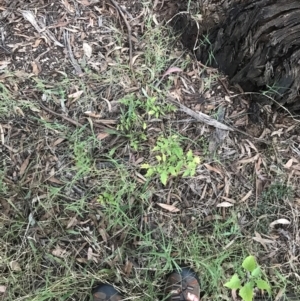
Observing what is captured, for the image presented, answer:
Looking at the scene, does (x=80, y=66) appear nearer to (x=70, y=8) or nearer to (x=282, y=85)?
(x=70, y=8)

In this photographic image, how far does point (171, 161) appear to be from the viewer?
6.91ft

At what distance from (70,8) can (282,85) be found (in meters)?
1.12

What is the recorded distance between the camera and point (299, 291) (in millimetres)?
2049

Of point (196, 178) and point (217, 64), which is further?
point (217, 64)

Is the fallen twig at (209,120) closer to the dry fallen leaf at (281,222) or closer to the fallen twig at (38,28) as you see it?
the dry fallen leaf at (281,222)

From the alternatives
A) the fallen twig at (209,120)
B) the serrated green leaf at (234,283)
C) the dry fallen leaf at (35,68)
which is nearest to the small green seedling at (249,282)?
the serrated green leaf at (234,283)

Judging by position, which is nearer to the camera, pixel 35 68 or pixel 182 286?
pixel 182 286

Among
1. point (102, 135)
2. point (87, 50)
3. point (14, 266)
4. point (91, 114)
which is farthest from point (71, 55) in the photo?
point (14, 266)

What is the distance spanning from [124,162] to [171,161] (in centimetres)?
22

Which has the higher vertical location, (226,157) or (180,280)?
(226,157)

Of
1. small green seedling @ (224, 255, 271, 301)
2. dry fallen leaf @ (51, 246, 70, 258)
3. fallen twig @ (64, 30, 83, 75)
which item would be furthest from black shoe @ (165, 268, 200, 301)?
fallen twig @ (64, 30, 83, 75)

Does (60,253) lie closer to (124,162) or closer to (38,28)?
(124,162)

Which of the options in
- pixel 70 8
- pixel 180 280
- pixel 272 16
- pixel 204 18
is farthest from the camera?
pixel 70 8

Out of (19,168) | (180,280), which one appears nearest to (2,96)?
(19,168)
